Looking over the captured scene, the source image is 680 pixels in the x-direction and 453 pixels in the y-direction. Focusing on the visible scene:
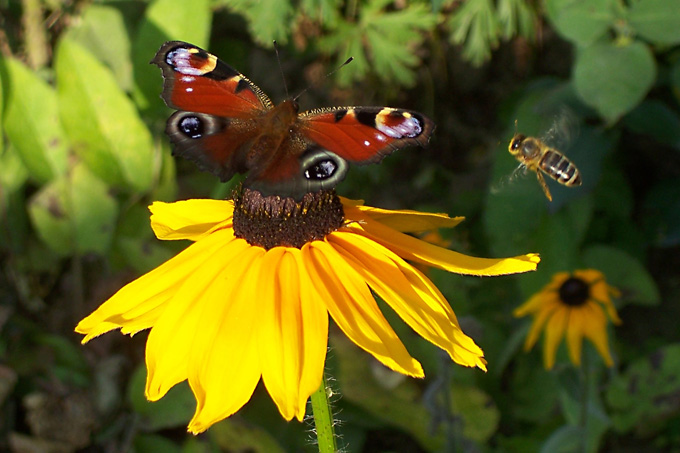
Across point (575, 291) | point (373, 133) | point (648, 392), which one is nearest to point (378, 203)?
point (575, 291)

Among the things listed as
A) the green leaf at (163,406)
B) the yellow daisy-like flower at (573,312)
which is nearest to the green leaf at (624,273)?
the yellow daisy-like flower at (573,312)

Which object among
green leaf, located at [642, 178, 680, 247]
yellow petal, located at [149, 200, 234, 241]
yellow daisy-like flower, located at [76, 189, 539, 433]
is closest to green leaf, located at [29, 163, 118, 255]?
yellow petal, located at [149, 200, 234, 241]

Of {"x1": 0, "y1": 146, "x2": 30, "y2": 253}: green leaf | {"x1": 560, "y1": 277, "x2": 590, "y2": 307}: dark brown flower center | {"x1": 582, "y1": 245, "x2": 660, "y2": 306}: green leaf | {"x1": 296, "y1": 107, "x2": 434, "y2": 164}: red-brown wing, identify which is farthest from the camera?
{"x1": 0, "y1": 146, "x2": 30, "y2": 253}: green leaf

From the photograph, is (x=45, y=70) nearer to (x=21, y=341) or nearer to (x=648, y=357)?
(x=21, y=341)

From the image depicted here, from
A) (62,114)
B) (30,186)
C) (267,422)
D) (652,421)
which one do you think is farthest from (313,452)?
(30,186)

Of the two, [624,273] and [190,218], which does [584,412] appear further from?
[190,218]

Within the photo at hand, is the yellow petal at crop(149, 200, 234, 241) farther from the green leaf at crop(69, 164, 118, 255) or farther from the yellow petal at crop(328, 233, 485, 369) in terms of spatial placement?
the green leaf at crop(69, 164, 118, 255)

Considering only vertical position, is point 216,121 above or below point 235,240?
above
